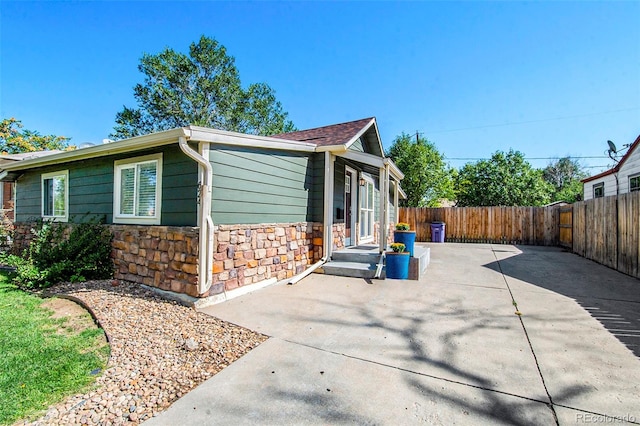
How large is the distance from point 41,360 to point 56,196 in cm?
681

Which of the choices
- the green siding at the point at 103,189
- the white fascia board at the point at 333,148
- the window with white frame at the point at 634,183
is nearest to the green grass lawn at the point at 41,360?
the green siding at the point at 103,189

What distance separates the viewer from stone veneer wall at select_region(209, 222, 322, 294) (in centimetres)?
465

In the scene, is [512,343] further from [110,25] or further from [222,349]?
[110,25]

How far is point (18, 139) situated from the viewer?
20.7 meters

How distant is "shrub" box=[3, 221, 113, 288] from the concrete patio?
326 centimetres

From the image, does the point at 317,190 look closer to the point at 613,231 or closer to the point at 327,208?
the point at 327,208

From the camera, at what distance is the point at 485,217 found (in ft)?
45.4

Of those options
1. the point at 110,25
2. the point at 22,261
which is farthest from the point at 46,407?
the point at 110,25

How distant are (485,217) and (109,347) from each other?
1495 centimetres

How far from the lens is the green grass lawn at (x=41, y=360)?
2188 mm

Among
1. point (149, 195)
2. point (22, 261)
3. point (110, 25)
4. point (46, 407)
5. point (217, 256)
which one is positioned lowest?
point (46, 407)

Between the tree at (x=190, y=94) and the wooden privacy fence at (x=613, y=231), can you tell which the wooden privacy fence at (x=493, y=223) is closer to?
the wooden privacy fence at (x=613, y=231)

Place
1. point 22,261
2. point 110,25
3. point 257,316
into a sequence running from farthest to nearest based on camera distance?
point 110,25 → point 22,261 → point 257,316

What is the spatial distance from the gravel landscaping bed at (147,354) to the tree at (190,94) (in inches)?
735
